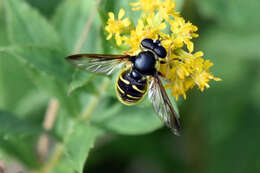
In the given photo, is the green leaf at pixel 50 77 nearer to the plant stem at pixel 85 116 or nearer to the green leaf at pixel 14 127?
the plant stem at pixel 85 116

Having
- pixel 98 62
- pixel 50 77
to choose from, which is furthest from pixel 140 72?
pixel 50 77

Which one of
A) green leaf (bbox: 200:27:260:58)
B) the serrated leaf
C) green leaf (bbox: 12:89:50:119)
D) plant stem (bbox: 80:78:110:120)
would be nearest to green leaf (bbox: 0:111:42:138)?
plant stem (bbox: 80:78:110:120)

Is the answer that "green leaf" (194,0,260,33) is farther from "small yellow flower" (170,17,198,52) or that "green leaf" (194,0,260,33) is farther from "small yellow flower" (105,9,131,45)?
"small yellow flower" (105,9,131,45)

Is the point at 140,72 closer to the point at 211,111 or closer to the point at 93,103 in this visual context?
the point at 93,103

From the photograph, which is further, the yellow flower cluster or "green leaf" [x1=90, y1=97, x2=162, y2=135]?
"green leaf" [x1=90, y1=97, x2=162, y2=135]

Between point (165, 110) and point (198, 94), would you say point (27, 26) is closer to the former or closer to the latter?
point (165, 110)

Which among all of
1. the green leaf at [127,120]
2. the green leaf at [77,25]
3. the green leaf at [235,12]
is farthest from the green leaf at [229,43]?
the green leaf at [127,120]
